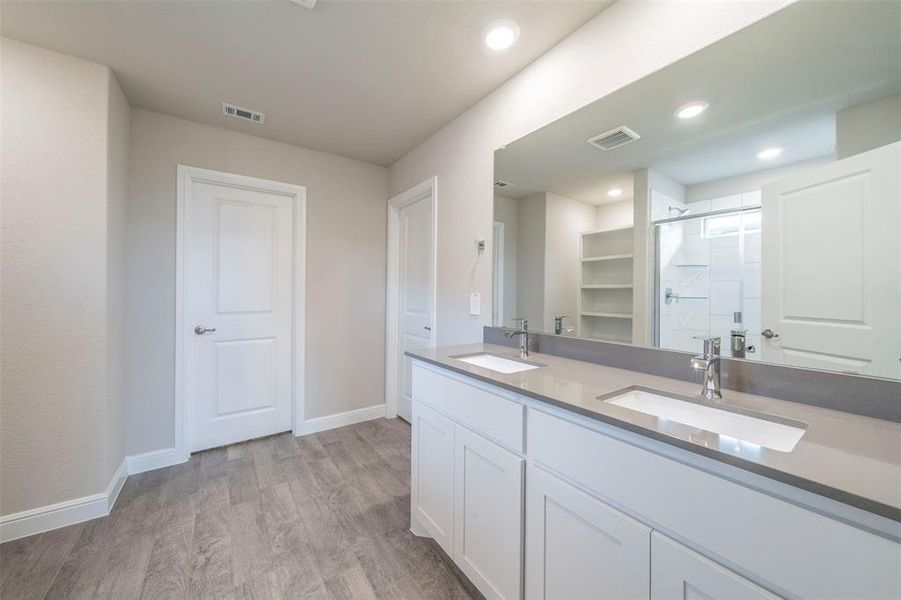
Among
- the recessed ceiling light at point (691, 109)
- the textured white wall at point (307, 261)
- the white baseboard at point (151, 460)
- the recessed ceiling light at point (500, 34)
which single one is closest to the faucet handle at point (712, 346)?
the recessed ceiling light at point (691, 109)

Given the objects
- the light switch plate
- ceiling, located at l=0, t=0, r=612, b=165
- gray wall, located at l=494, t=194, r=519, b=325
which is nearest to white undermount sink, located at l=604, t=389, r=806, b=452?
gray wall, located at l=494, t=194, r=519, b=325

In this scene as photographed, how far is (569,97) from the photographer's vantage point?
1.62 meters

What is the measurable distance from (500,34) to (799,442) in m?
1.87

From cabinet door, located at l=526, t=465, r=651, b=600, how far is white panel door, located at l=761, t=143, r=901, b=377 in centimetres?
74

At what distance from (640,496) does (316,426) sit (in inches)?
109

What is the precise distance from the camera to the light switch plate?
Answer: 222 cm

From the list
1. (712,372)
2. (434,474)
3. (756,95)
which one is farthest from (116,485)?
(756,95)

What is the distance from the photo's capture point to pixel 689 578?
73 centimetres

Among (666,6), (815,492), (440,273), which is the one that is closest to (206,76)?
(440,273)

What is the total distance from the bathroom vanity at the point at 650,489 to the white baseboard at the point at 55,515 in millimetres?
1866

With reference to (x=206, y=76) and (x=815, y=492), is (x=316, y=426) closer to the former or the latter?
(x=206, y=76)

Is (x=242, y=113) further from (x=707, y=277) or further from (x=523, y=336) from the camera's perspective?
(x=707, y=277)

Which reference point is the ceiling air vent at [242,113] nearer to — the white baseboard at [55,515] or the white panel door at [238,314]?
the white panel door at [238,314]

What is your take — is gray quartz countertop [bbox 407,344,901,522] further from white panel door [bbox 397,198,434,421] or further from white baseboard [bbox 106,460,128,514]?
white baseboard [bbox 106,460,128,514]
